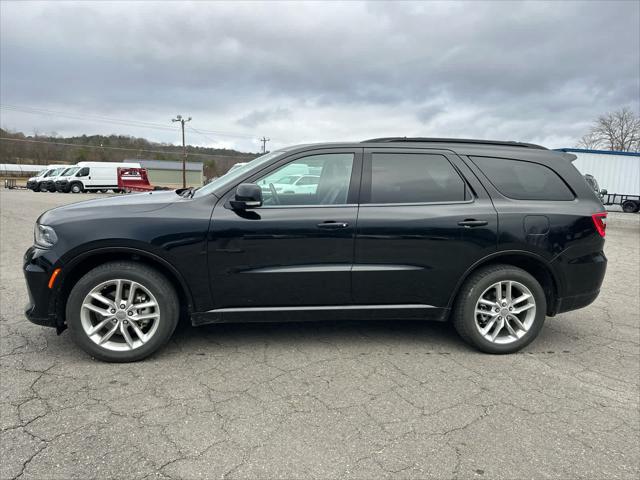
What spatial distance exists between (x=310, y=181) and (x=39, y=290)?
218 centimetres

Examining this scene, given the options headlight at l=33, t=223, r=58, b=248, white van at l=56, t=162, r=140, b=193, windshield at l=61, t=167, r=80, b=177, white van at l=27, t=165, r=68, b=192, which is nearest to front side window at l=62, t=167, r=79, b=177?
windshield at l=61, t=167, r=80, b=177

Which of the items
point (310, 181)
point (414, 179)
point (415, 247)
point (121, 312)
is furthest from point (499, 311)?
point (121, 312)

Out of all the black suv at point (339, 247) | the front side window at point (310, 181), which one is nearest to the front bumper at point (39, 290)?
the black suv at point (339, 247)

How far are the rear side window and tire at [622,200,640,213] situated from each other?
25.8 metres

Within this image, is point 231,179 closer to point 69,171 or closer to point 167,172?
point 69,171

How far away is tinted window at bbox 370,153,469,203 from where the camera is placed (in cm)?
355

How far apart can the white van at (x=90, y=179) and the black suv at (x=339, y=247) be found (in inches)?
1368

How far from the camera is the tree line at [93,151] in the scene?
84.1 metres

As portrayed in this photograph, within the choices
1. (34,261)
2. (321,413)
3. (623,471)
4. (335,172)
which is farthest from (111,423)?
(623,471)

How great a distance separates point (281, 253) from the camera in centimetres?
334

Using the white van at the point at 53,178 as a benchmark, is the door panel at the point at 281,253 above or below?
below

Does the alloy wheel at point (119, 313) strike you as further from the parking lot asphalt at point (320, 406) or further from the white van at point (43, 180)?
the white van at point (43, 180)

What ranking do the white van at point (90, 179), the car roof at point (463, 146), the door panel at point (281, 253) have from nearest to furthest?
1. the door panel at point (281, 253)
2. the car roof at point (463, 146)
3. the white van at point (90, 179)

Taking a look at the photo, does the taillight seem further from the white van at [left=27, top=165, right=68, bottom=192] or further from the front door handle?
the white van at [left=27, top=165, right=68, bottom=192]
